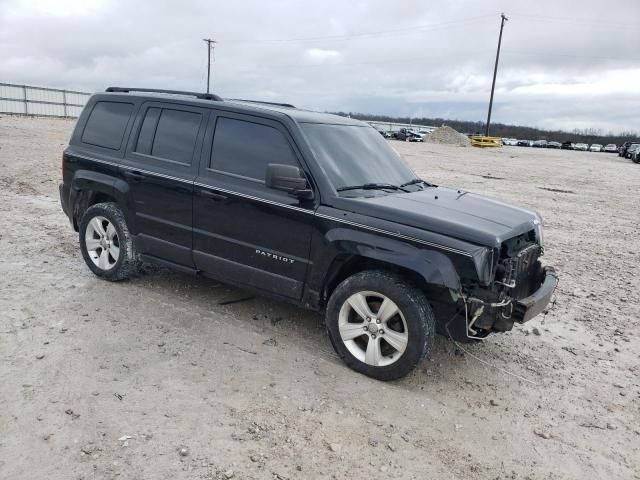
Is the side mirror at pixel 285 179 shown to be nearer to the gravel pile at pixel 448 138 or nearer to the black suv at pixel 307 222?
the black suv at pixel 307 222

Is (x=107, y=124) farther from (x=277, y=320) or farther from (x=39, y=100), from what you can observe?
(x=39, y=100)

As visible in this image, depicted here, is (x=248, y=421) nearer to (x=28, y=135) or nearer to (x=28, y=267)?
(x=28, y=267)

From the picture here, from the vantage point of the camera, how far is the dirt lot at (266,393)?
3035 millimetres

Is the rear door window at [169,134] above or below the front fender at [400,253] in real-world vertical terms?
above

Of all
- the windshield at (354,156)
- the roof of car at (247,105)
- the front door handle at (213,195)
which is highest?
the roof of car at (247,105)

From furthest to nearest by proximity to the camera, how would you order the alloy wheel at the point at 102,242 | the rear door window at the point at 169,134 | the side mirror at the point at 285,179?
the alloy wheel at the point at 102,242, the rear door window at the point at 169,134, the side mirror at the point at 285,179

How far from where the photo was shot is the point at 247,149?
15.0ft

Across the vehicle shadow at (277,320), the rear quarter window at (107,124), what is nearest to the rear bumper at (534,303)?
the vehicle shadow at (277,320)

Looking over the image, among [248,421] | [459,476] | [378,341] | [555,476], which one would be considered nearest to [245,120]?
[378,341]

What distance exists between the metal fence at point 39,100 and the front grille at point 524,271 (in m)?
37.1

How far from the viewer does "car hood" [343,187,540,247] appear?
3.69 metres

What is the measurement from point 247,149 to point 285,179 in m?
0.74

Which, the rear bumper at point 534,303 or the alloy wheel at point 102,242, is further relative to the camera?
the alloy wheel at point 102,242

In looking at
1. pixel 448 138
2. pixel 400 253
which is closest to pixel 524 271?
pixel 400 253
